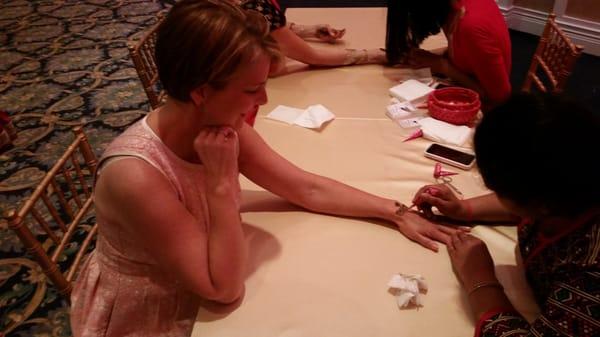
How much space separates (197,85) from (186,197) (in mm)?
273

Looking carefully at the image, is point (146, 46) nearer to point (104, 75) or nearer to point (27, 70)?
point (104, 75)

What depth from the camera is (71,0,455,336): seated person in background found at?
873 millimetres

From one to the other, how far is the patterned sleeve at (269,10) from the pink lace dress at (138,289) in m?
0.95

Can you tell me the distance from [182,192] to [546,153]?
0.73 m

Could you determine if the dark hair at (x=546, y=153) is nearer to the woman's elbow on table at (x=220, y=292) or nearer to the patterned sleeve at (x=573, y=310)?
the patterned sleeve at (x=573, y=310)

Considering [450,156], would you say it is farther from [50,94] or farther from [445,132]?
[50,94]

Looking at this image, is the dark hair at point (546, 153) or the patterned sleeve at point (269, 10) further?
the patterned sleeve at point (269, 10)

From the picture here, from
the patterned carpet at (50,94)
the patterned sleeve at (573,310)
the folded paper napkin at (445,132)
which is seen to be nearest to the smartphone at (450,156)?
the folded paper napkin at (445,132)

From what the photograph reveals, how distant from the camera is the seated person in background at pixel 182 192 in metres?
0.87

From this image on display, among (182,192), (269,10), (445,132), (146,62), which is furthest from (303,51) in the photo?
(182,192)

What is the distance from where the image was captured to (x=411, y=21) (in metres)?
1.86

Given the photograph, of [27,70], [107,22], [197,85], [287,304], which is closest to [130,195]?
[197,85]

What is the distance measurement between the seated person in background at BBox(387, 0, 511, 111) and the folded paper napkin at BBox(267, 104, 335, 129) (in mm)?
532

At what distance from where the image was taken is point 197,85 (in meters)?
0.89
